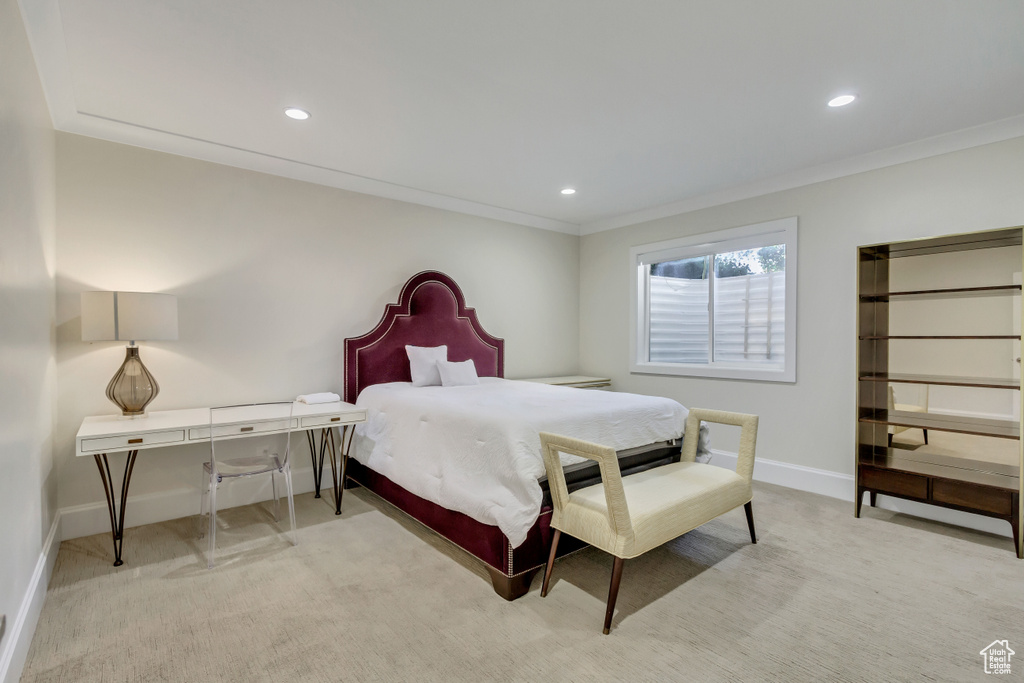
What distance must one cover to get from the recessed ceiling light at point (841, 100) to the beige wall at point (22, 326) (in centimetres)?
369

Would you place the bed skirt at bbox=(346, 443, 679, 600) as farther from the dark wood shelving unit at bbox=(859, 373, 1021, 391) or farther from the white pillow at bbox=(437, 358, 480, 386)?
the dark wood shelving unit at bbox=(859, 373, 1021, 391)

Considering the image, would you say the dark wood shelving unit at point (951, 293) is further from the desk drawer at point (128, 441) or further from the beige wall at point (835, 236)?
the desk drawer at point (128, 441)

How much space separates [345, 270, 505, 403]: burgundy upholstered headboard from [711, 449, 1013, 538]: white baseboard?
244 centimetres

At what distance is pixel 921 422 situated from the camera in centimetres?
323

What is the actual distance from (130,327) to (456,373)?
223cm

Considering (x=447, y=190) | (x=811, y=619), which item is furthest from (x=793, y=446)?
(x=447, y=190)

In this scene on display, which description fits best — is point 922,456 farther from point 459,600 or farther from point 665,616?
point 459,600

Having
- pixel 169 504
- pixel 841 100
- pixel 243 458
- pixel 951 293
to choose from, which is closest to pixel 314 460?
pixel 243 458

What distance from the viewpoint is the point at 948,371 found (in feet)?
10.5

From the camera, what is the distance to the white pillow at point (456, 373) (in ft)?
13.5

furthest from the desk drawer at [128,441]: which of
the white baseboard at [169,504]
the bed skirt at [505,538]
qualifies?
the bed skirt at [505,538]

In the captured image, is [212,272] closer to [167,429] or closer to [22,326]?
[167,429]

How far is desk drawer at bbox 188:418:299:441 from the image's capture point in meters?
2.77

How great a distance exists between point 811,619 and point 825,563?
2.20 feet
